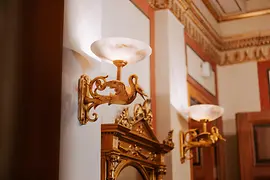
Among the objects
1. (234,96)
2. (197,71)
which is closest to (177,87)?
(197,71)

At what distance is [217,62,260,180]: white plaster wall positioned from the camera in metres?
4.58

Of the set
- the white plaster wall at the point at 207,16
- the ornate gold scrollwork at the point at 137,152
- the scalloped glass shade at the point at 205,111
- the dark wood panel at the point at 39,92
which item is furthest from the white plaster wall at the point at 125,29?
the white plaster wall at the point at 207,16

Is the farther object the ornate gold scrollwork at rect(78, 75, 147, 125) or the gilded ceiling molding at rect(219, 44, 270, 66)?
the gilded ceiling molding at rect(219, 44, 270, 66)

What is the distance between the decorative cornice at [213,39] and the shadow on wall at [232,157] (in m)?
0.64

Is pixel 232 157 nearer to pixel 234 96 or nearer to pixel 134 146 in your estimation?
pixel 234 96

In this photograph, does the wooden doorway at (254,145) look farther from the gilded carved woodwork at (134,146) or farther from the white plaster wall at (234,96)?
the gilded carved woodwork at (134,146)

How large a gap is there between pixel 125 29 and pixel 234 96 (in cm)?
198

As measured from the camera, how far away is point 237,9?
4.69m

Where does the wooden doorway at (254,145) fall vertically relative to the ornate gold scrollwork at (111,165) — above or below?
above

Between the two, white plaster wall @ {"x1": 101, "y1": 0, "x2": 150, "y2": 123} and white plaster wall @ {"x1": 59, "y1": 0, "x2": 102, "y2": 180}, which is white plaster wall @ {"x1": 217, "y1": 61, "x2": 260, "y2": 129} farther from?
white plaster wall @ {"x1": 59, "y1": 0, "x2": 102, "y2": 180}

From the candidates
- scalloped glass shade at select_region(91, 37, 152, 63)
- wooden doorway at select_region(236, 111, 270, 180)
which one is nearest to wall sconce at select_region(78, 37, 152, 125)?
scalloped glass shade at select_region(91, 37, 152, 63)

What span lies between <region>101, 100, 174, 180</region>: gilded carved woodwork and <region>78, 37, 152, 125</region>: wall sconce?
33cm

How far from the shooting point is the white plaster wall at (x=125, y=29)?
2.73 m

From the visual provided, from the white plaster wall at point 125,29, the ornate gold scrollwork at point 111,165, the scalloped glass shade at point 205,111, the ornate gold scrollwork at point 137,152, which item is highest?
the white plaster wall at point 125,29
